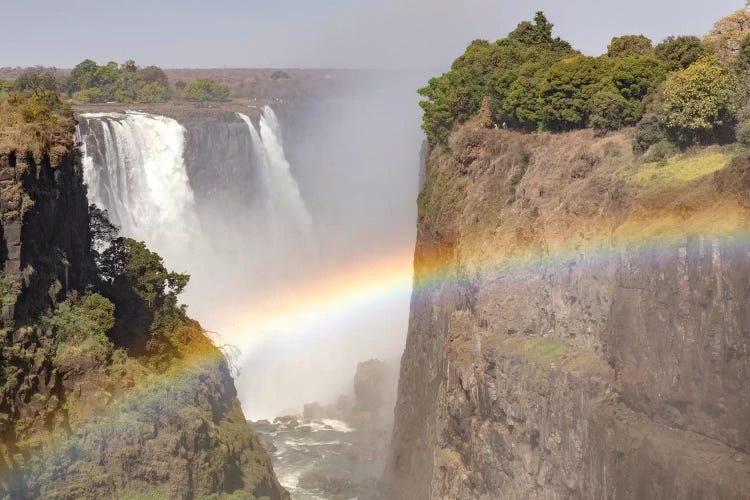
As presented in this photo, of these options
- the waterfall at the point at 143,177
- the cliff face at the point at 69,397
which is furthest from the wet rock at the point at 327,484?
the waterfall at the point at 143,177

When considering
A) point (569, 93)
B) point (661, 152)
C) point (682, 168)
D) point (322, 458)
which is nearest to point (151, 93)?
point (322, 458)

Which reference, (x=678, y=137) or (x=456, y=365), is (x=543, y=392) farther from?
(x=678, y=137)

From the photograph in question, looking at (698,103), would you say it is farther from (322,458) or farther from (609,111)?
(322,458)

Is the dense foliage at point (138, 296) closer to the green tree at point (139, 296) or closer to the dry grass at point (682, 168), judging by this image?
the green tree at point (139, 296)

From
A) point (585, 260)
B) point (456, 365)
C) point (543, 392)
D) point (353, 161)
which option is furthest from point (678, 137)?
point (353, 161)

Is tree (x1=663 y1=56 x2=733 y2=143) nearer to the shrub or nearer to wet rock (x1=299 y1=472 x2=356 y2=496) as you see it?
the shrub

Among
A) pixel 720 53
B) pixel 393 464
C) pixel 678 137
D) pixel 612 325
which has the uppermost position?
pixel 720 53
